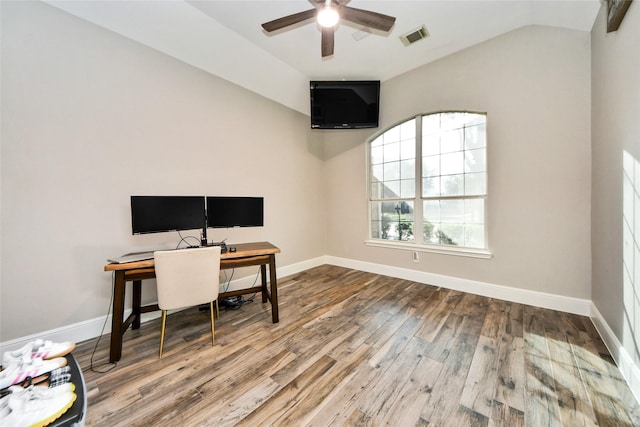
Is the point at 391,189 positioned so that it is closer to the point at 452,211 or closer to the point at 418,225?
the point at 418,225

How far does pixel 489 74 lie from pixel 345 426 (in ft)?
12.3

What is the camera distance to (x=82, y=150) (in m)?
2.08

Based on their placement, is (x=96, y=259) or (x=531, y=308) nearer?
(x=96, y=259)

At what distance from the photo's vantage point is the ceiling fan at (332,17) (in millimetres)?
2002

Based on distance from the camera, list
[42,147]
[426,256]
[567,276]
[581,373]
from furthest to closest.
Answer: [426,256] < [567,276] < [42,147] < [581,373]

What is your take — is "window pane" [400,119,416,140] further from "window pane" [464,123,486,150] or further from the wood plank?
the wood plank

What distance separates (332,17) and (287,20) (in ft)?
1.41

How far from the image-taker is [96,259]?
7.08ft

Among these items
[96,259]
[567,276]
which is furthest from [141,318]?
[567,276]

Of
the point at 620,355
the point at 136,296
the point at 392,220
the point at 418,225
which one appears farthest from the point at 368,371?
the point at 392,220

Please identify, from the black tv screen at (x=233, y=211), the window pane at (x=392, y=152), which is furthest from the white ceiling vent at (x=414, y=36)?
the black tv screen at (x=233, y=211)

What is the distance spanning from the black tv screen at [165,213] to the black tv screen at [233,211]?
10 centimetres

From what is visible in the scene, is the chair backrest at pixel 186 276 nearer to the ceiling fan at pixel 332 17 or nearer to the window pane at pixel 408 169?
the ceiling fan at pixel 332 17

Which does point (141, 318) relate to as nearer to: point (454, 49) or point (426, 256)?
point (426, 256)
